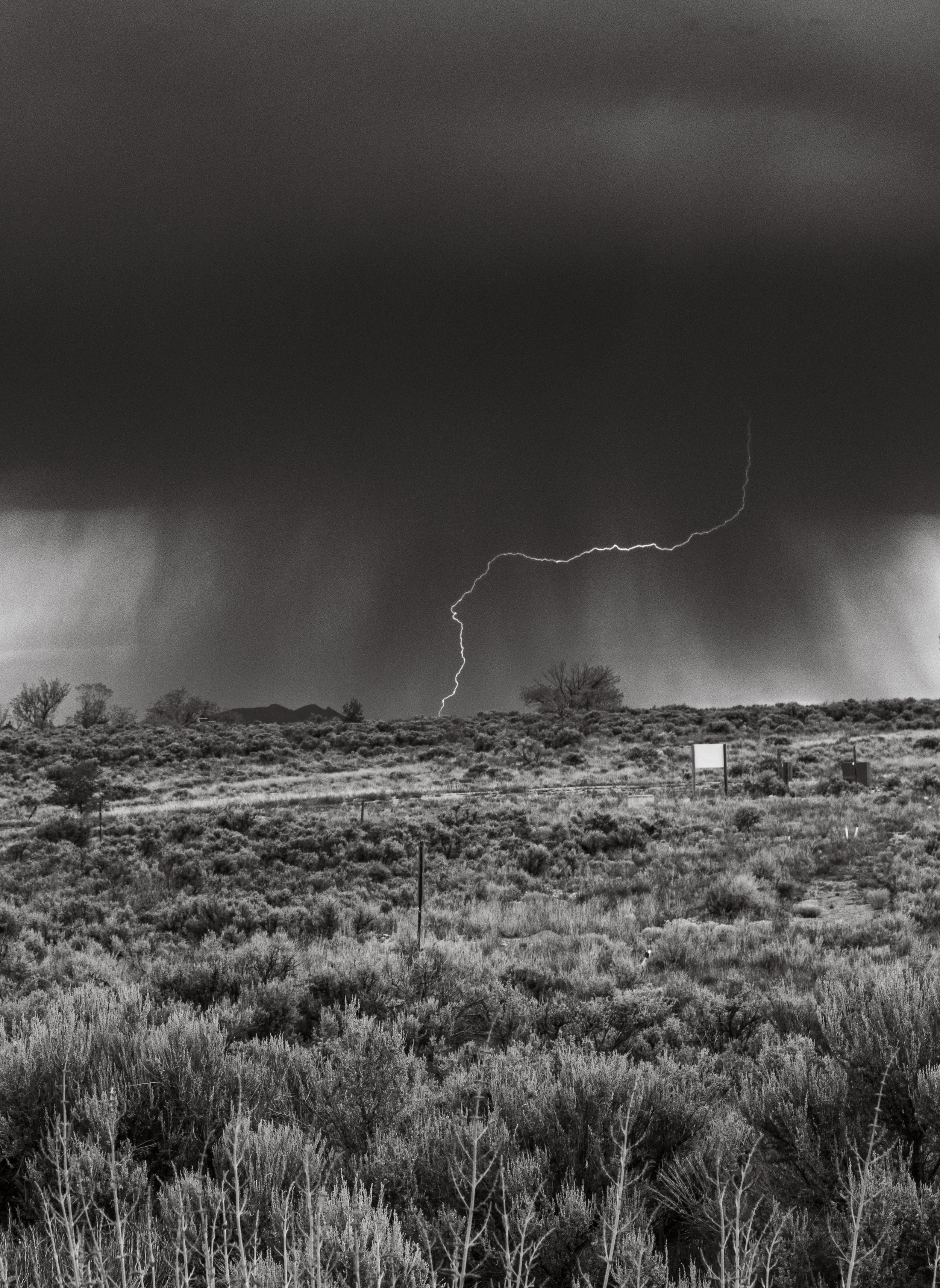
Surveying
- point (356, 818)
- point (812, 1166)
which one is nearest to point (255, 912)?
point (356, 818)

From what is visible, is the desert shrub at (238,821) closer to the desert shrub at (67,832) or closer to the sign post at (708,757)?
the desert shrub at (67,832)

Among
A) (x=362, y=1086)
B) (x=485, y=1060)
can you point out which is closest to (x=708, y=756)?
(x=485, y=1060)

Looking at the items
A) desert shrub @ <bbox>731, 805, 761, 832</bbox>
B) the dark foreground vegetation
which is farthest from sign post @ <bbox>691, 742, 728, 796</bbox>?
the dark foreground vegetation

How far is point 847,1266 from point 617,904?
47.0 ft

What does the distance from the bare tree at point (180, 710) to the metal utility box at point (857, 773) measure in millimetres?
66304

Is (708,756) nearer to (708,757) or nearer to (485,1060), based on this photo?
(708,757)

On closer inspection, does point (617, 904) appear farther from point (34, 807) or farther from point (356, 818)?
point (34, 807)

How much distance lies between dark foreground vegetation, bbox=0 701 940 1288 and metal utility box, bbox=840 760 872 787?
16.4 feet

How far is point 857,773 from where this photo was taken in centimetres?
2981

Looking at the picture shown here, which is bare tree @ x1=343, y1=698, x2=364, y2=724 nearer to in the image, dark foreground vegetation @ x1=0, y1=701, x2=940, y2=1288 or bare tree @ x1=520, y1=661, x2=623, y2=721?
bare tree @ x1=520, y1=661, x2=623, y2=721

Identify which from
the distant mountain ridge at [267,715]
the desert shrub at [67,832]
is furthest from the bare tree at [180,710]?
the desert shrub at [67,832]

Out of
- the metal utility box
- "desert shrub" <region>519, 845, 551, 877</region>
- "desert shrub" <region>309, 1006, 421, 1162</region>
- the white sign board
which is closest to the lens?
"desert shrub" <region>309, 1006, 421, 1162</region>

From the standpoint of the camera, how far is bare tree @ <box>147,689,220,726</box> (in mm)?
86750

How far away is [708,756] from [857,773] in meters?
4.74
